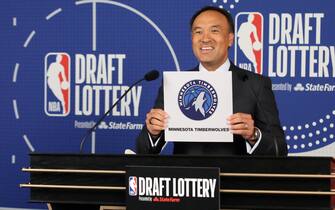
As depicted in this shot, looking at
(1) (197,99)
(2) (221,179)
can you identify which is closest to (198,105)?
(1) (197,99)

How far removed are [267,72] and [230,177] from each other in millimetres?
1744

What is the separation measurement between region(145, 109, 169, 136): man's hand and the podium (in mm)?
260

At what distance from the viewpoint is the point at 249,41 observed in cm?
350

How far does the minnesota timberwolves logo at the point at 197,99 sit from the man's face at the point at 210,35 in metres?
0.48

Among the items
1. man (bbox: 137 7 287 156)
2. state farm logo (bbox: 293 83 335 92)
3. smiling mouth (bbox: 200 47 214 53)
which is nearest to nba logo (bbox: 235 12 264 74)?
state farm logo (bbox: 293 83 335 92)

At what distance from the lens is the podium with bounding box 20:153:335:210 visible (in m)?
1.80

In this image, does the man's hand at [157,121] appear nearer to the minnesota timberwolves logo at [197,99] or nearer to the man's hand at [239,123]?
the minnesota timberwolves logo at [197,99]

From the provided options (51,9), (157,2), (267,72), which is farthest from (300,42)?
(51,9)

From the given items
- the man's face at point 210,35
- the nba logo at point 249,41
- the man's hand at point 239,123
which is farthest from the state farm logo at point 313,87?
the man's hand at point 239,123

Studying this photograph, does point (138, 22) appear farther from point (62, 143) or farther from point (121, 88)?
point (62, 143)

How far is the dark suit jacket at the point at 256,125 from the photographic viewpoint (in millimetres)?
2227

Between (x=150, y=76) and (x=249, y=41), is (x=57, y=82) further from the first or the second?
(x=150, y=76)

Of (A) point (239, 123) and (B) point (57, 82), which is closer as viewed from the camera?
(A) point (239, 123)

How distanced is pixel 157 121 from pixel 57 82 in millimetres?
1808
